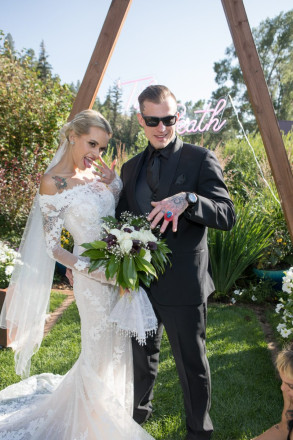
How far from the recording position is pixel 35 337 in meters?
3.09

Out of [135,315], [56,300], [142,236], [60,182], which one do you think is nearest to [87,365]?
[135,315]

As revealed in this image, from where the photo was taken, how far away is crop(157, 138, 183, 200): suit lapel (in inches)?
98.0

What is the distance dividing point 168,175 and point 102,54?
67.6 inches

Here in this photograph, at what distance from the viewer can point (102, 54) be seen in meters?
3.53

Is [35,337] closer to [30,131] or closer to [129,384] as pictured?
[129,384]

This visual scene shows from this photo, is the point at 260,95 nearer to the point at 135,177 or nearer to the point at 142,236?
the point at 135,177

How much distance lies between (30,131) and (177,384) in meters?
6.49

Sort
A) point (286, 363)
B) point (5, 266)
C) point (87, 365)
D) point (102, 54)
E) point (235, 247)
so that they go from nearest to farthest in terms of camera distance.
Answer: point (286, 363), point (87, 365), point (102, 54), point (5, 266), point (235, 247)

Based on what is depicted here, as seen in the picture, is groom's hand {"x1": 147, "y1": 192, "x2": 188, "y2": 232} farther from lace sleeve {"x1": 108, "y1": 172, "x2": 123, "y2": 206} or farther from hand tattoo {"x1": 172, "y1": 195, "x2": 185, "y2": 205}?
lace sleeve {"x1": 108, "y1": 172, "x2": 123, "y2": 206}

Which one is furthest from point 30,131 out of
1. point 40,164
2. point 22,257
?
point 22,257

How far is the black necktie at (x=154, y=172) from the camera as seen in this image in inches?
101

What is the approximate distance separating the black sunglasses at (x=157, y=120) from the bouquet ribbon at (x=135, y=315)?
3.65ft

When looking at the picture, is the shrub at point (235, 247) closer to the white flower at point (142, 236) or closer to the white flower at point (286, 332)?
the white flower at point (286, 332)

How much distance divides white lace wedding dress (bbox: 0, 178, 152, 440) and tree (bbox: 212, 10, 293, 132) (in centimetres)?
3185
